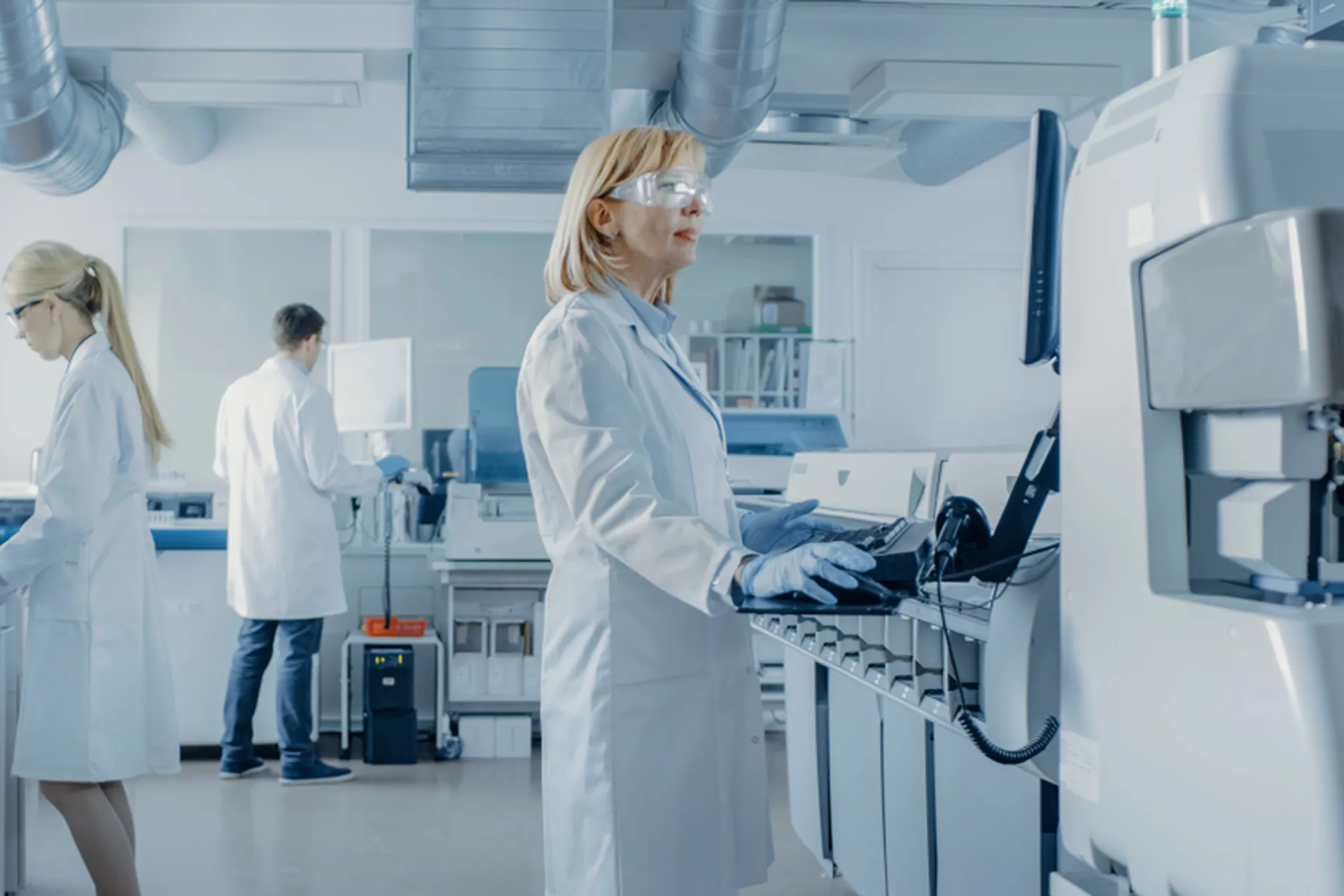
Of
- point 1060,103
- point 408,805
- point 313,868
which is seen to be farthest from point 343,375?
point 1060,103

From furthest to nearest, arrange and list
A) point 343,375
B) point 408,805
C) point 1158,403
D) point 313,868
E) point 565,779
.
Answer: point 343,375, point 408,805, point 313,868, point 565,779, point 1158,403

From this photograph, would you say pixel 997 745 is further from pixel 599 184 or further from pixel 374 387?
pixel 374 387

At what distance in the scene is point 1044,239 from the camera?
1.30 meters

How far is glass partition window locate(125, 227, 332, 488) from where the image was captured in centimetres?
605

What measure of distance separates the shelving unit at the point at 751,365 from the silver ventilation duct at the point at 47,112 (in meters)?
2.69

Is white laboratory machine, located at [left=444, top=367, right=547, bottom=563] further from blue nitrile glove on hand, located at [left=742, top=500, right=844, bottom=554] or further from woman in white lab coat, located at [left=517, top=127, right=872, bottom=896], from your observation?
woman in white lab coat, located at [left=517, top=127, right=872, bottom=896]

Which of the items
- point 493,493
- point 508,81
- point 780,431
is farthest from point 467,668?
point 508,81

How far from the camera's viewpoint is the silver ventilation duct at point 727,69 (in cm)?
343

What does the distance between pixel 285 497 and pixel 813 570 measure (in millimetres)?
3096

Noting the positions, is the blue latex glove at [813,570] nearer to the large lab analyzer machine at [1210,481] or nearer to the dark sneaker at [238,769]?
the large lab analyzer machine at [1210,481]

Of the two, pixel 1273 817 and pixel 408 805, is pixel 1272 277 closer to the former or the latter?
pixel 1273 817

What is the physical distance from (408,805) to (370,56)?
252cm

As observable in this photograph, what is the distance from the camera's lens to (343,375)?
4.82m

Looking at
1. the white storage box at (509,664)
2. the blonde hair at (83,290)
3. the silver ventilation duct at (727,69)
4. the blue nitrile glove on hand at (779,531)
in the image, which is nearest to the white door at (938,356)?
the silver ventilation duct at (727,69)
